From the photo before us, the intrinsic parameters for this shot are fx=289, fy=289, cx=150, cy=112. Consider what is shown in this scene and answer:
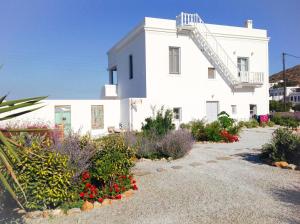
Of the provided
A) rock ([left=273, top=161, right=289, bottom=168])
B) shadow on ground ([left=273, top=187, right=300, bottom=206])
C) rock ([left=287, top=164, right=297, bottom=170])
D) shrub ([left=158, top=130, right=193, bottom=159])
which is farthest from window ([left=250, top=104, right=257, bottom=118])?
shadow on ground ([left=273, top=187, right=300, bottom=206])

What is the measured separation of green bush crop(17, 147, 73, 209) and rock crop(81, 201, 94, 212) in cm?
35

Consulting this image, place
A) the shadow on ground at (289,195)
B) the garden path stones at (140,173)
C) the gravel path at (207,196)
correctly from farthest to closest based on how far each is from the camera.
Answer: the garden path stones at (140,173) → the shadow on ground at (289,195) → the gravel path at (207,196)

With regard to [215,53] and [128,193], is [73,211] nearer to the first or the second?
[128,193]

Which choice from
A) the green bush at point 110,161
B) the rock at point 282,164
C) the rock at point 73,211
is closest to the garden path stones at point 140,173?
the green bush at point 110,161

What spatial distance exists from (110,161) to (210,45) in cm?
1662

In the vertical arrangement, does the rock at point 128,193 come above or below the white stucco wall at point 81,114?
below

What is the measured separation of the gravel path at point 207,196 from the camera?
452 centimetres

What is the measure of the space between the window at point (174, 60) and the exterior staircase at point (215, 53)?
1312 mm

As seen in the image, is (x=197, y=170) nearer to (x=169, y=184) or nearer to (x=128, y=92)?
(x=169, y=184)

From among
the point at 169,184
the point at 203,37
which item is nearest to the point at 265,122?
the point at 203,37

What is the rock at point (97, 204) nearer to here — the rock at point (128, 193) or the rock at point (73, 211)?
the rock at point (73, 211)

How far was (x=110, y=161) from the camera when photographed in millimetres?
5793

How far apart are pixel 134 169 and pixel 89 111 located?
11.8m

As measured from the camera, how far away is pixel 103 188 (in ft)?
18.3
